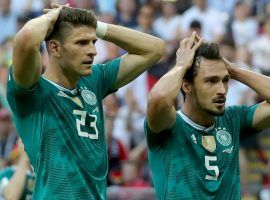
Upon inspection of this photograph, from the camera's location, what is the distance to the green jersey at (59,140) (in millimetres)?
6680

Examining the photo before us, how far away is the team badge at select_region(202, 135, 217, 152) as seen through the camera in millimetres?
7242

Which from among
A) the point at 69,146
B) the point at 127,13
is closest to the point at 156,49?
the point at 69,146

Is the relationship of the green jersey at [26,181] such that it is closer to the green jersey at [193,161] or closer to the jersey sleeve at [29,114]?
the green jersey at [193,161]

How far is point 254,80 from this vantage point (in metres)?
7.66

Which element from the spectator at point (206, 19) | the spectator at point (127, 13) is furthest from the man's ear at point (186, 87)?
the spectator at point (127, 13)

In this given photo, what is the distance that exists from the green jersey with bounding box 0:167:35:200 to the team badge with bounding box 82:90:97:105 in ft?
8.62

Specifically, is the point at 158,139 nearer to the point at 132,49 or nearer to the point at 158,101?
the point at 158,101

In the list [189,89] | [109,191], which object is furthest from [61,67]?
[109,191]

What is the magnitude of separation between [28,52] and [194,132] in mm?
1459

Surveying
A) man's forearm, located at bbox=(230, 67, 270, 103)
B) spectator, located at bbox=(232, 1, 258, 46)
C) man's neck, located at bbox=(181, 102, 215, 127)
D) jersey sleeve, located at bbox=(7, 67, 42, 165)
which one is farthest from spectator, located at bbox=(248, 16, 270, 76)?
jersey sleeve, located at bbox=(7, 67, 42, 165)

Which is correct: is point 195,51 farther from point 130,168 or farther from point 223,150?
point 130,168

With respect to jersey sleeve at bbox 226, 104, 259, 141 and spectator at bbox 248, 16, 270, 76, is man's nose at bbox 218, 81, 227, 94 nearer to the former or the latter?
jersey sleeve at bbox 226, 104, 259, 141

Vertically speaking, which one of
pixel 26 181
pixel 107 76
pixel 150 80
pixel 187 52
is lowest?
pixel 150 80

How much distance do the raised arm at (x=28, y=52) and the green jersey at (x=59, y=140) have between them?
0.09 metres
